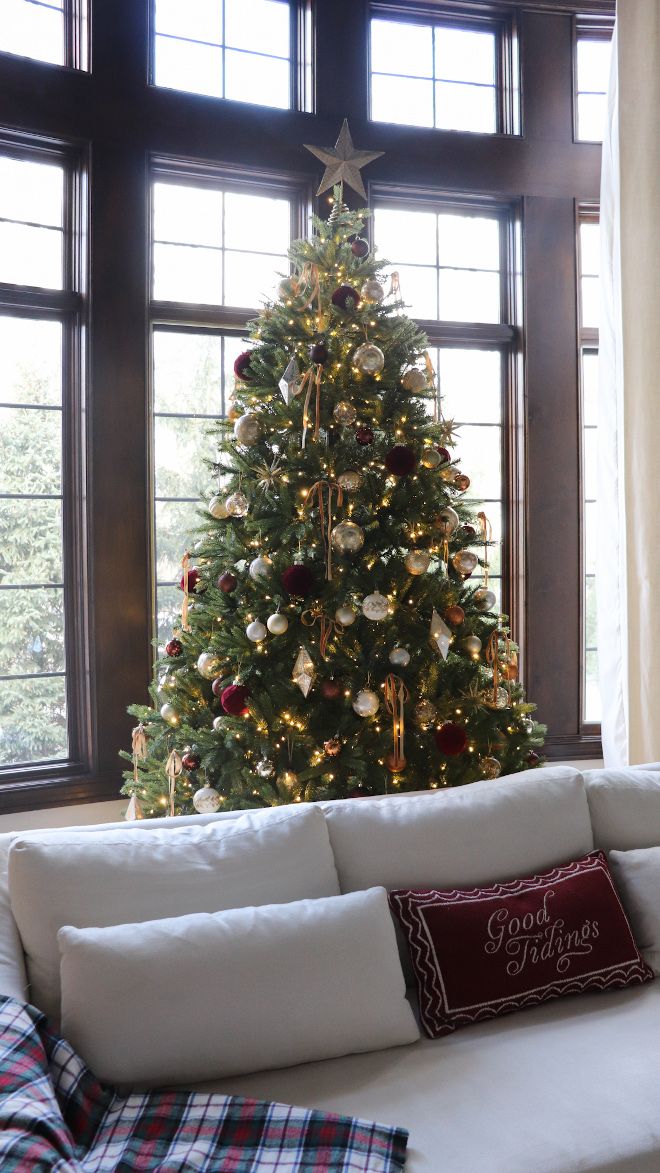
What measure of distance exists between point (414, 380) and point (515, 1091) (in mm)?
1769

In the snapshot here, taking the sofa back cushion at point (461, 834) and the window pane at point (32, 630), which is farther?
the window pane at point (32, 630)

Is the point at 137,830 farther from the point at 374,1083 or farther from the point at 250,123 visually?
the point at 250,123

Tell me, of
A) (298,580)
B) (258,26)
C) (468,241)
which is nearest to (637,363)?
(468,241)

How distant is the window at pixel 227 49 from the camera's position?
3.42m

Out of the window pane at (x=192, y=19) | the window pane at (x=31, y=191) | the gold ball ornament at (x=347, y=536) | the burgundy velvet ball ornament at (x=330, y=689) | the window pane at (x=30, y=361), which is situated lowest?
the burgundy velvet ball ornament at (x=330, y=689)

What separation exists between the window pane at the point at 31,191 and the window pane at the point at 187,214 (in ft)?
1.22

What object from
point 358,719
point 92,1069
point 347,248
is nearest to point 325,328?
point 347,248

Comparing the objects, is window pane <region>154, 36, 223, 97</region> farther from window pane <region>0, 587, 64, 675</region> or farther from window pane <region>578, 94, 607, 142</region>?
window pane <region>0, 587, 64, 675</region>

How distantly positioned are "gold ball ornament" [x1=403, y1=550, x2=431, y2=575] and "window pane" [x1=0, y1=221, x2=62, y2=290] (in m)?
1.76

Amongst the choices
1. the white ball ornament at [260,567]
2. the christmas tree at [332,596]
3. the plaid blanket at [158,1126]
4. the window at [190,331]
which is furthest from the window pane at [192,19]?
the plaid blanket at [158,1126]

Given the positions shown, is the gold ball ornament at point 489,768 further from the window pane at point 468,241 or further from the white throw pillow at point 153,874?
the window pane at point 468,241

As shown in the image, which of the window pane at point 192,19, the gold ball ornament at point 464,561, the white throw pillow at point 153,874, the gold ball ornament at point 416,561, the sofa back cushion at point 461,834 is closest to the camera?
the white throw pillow at point 153,874

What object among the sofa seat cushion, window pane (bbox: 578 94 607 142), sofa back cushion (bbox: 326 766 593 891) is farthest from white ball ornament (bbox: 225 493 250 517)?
window pane (bbox: 578 94 607 142)

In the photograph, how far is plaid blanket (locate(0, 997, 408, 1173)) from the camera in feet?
4.16
